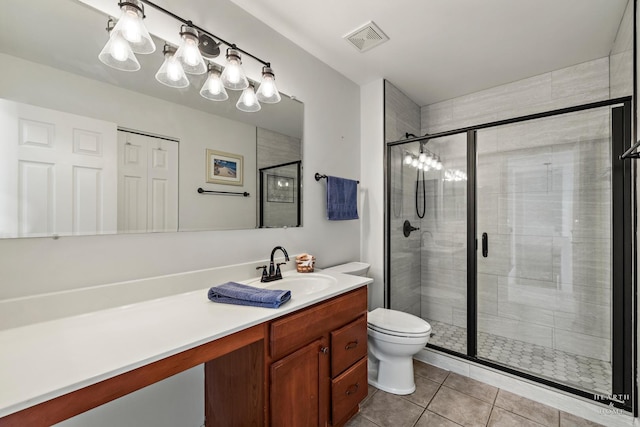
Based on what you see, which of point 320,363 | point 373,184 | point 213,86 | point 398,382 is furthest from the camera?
point 373,184

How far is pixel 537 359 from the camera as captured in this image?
2186 mm

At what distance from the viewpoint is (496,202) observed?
252 centimetres

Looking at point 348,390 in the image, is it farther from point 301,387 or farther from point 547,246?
point 547,246

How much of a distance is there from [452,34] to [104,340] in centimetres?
255

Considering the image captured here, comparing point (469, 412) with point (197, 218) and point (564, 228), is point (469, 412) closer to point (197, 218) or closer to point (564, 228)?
point (564, 228)

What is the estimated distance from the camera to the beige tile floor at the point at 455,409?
5.35 feet

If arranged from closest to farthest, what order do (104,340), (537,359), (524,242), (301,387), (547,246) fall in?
1. (104,340)
2. (301,387)
3. (537,359)
4. (547,246)
5. (524,242)

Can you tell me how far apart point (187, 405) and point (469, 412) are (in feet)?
5.40

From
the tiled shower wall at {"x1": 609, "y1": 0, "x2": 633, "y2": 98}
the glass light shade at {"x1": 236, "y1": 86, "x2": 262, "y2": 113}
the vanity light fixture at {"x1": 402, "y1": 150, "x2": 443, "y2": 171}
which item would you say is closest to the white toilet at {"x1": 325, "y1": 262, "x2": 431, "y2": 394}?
the vanity light fixture at {"x1": 402, "y1": 150, "x2": 443, "y2": 171}

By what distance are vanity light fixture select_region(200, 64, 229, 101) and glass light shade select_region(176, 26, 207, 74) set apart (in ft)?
0.37

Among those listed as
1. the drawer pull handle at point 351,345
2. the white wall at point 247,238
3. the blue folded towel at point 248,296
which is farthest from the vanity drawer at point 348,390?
the white wall at point 247,238

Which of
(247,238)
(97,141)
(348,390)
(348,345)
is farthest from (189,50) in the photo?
(348,390)

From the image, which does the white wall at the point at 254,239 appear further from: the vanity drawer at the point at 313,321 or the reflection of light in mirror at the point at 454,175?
the reflection of light in mirror at the point at 454,175

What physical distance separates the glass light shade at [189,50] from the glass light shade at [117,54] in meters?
0.21
